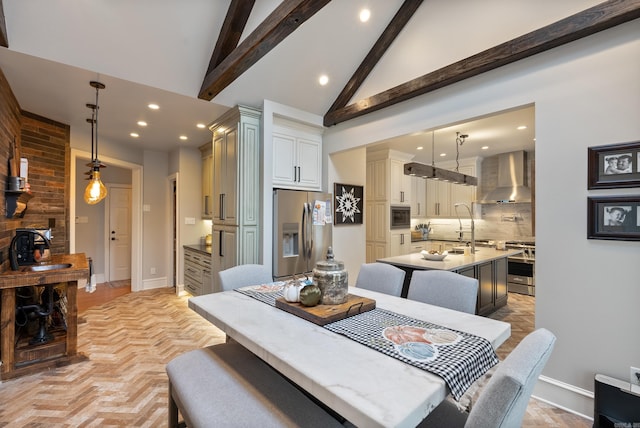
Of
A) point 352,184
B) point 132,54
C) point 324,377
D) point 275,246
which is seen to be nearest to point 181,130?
point 132,54

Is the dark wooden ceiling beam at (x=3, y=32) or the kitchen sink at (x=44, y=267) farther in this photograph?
the kitchen sink at (x=44, y=267)

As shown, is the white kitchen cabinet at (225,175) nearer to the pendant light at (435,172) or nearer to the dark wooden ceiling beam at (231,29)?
the dark wooden ceiling beam at (231,29)

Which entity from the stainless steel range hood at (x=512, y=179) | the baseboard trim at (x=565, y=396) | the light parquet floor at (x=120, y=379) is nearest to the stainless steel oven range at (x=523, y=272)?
the stainless steel range hood at (x=512, y=179)

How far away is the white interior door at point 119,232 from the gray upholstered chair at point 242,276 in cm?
501

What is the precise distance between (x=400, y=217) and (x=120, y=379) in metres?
4.58

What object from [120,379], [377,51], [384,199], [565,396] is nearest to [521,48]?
[377,51]

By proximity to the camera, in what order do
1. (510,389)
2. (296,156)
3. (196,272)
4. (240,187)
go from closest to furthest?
(510,389), (240,187), (296,156), (196,272)

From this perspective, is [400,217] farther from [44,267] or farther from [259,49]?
[44,267]

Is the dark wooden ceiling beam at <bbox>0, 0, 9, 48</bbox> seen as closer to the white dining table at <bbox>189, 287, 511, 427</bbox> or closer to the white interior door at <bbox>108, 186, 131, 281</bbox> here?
the white dining table at <bbox>189, 287, 511, 427</bbox>

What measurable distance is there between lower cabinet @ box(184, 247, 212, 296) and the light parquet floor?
44 cm

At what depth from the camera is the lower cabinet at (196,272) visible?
13.8 ft

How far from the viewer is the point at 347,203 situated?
13.9 ft

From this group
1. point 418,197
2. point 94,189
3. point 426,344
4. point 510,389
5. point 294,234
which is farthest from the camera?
point 418,197

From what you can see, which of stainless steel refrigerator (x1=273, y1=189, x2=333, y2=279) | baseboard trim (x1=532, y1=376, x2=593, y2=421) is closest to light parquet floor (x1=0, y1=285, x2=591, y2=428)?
baseboard trim (x1=532, y1=376, x2=593, y2=421)
